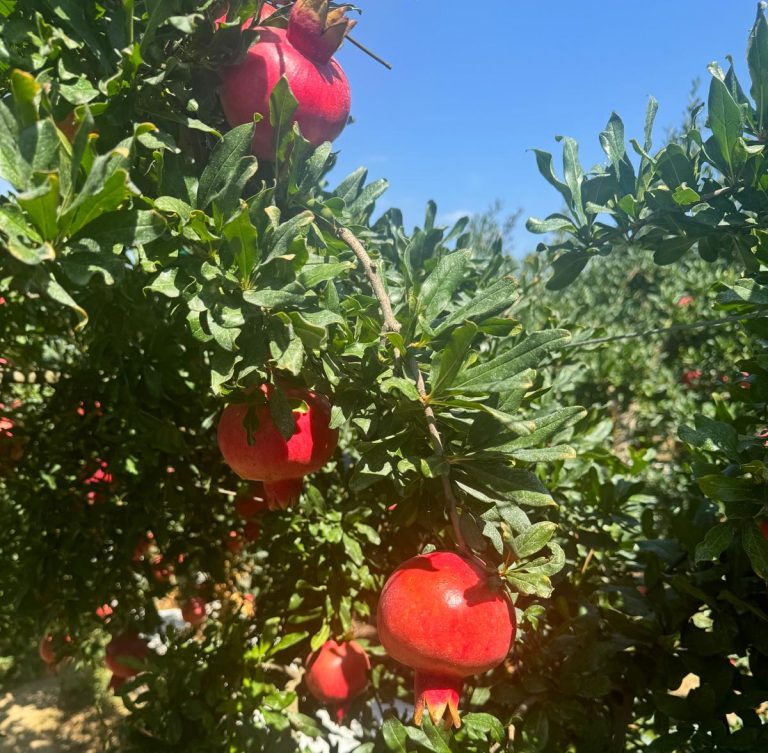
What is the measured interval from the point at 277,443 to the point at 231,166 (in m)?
0.29

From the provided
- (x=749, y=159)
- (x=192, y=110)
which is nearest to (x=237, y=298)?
(x=192, y=110)

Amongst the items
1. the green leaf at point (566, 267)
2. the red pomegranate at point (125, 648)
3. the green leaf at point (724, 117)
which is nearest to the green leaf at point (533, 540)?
the green leaf at point (566, 267)

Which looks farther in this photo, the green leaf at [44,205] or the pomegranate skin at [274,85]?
the pomegranate skin at [274,85]

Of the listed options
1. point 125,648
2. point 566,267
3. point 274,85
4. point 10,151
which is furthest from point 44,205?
point 125,648

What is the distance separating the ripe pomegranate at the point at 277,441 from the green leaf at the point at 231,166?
0.20 metres

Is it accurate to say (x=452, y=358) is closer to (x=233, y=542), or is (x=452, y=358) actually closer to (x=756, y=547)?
(x=756, y=547)

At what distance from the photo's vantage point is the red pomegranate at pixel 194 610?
1640 millimetres

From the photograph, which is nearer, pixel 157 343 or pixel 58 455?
pixel 157 343

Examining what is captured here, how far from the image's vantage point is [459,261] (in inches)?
27.2

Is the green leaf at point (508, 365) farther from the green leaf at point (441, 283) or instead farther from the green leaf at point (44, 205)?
the green leaf at point (44, 205)

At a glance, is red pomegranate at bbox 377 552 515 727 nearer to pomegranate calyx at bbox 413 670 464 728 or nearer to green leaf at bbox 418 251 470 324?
pomegranate calyx at bbox 413 670 464 728

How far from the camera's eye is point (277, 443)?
69 cm

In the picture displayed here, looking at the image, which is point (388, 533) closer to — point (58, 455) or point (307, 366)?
point (307, 366)

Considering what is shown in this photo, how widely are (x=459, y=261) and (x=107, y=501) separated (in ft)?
3.17
